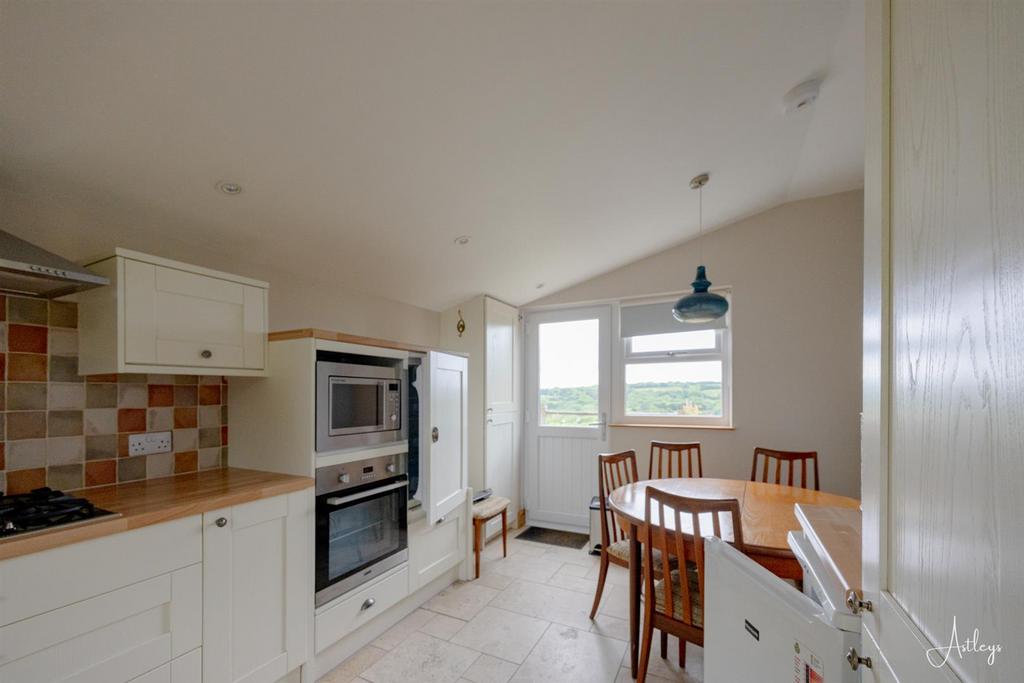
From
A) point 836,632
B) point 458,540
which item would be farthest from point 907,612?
point 458,540

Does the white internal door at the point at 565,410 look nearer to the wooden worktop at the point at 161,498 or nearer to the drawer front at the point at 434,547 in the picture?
the drawer front at the point at 434,547

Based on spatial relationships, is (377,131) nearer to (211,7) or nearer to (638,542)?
(211,7)

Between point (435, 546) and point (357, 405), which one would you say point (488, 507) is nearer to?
point (435, 546)

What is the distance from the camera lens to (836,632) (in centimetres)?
73

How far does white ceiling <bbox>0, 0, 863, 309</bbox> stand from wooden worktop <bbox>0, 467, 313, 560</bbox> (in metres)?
1.01

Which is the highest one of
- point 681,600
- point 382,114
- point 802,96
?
point 802,96

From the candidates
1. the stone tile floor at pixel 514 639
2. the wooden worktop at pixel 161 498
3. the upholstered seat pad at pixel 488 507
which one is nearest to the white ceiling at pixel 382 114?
the wooden worktop at pixel 161 498

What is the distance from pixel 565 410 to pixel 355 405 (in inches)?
96.7

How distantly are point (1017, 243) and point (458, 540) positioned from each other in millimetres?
3105

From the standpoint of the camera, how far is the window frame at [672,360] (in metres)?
3.62

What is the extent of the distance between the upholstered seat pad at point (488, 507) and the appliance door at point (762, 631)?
2132 millimetres

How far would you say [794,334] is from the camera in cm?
332

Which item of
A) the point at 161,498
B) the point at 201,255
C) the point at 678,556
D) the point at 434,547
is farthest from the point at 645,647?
the point at 201,255

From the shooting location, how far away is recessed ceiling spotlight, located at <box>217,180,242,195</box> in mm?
1793
